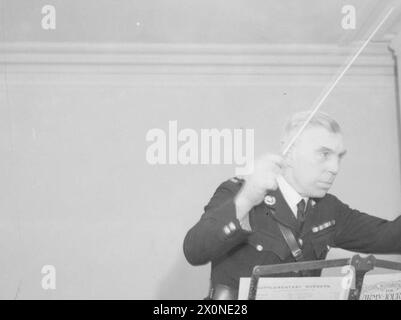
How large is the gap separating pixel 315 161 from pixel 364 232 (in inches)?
11.8

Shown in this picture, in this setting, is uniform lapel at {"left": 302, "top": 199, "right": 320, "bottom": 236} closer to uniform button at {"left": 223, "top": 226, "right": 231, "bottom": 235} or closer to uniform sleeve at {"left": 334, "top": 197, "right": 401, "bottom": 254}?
uniform sleeve at {"left": 334, "top": 197, "right": 401, "bottom": 254}

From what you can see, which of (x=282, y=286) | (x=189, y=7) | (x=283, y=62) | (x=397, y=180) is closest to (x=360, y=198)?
(x=397, y=180)

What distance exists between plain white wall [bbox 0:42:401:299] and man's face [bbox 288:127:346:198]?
0.18 ft

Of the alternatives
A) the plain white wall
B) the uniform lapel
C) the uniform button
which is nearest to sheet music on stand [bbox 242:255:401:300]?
the uniform button

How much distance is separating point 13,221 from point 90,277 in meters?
0.32

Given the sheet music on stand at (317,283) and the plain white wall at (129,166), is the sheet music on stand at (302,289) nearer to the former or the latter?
the sheet music on stand at (317,283)

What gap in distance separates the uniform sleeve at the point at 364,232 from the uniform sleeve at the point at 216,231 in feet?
1.19

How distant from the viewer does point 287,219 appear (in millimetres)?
1931

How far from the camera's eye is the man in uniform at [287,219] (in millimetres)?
1837

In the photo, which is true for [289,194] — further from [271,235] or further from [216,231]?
[216,231]

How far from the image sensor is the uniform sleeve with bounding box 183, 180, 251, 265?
1729mm

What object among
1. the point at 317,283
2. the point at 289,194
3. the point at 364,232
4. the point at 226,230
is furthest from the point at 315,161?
the point at 317,283

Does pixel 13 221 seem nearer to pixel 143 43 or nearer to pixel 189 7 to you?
pixel 143 43

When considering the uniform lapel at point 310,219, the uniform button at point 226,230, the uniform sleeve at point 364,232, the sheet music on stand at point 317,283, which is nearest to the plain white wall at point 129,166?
the uniform sleeve at point 364,232
